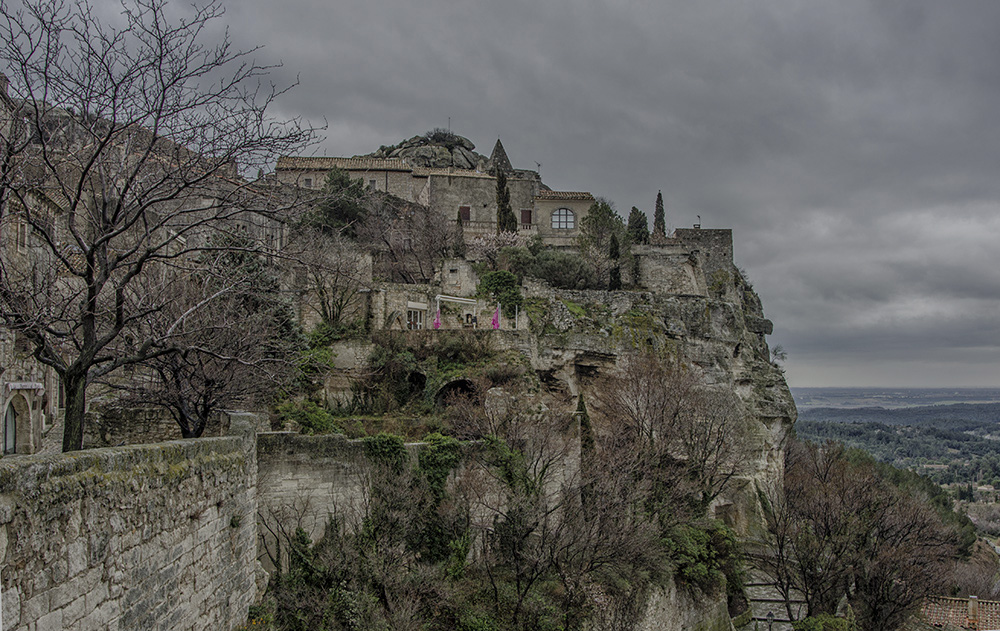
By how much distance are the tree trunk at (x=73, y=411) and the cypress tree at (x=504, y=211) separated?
137 ft

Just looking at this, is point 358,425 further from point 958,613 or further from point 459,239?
point 958,613

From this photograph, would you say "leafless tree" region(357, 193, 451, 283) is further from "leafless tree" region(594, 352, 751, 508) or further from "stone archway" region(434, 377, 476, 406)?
"leafless tree" region(594, 352, 751, 508)

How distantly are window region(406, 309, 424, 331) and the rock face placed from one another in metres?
32.9

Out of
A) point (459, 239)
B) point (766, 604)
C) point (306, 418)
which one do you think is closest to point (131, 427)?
point (306, 418)

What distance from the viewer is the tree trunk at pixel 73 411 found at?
7.62 meters

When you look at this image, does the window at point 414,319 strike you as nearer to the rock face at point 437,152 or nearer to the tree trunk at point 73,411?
the tree trunk at point 73,411

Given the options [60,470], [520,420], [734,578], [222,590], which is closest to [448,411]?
[520,420]

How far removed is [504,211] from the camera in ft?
164

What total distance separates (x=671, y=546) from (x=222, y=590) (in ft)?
55.2

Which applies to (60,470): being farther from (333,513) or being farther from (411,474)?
(411,474)

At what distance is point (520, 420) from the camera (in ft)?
70.0

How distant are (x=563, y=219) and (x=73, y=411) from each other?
151ft

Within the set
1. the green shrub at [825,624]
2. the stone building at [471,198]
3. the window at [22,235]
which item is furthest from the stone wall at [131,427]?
the stone building at [471,198]

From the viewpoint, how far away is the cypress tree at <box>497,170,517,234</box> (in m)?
49.5
